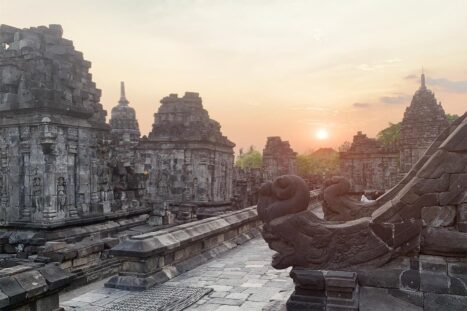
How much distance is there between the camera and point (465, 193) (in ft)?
14.6

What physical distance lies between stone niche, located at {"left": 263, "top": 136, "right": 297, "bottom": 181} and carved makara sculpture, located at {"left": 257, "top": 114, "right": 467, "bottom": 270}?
32.3m

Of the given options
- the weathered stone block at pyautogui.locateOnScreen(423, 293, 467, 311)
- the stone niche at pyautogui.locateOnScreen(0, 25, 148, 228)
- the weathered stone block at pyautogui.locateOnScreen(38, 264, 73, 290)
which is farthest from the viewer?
the stone niche at pyautogui.locateOnScreen(0, 25, 148, 228)

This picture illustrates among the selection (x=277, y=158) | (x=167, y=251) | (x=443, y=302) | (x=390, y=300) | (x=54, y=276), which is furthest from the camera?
(x=277, y=158)

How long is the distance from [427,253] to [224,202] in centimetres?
1427

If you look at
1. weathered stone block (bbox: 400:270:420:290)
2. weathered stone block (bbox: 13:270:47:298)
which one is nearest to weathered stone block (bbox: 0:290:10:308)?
weathered stone block (bbox: 13:270:47:298)

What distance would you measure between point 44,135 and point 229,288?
7645mm

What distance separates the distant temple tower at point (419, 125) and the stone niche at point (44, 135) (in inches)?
889

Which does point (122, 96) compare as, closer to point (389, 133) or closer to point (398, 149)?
point (398, 149)

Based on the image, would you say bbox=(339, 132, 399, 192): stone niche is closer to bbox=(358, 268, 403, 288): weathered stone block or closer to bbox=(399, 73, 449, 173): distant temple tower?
bbox=(399, 73, 449, 173): distant temple tower

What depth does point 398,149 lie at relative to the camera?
31672 millimetres

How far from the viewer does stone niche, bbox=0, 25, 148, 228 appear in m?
11.6

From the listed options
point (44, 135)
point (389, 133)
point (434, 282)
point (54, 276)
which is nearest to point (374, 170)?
point (44, 135)

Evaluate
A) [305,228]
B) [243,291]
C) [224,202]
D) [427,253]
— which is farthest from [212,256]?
[224,202]

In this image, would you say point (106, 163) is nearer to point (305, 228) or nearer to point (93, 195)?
point (93, 195)
